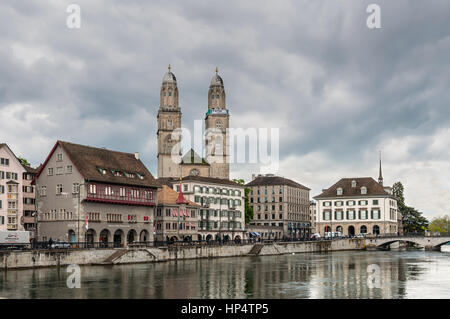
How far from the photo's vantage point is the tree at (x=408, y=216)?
17225cm

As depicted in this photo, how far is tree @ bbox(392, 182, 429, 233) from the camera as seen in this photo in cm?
17225

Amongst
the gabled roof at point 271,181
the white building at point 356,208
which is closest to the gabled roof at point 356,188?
the white building at point 356,208

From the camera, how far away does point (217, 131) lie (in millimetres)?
156125

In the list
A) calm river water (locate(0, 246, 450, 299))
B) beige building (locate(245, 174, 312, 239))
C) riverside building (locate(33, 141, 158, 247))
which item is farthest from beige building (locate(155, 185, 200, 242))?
beige building (locate(245, 174, 312, 239))

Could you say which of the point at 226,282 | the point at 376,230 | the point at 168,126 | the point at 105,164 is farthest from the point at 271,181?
the point at 226,282

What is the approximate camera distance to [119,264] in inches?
2766

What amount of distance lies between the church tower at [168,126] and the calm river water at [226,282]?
79.3m

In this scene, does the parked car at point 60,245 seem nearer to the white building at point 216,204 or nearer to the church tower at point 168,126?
the white building at point 216,204

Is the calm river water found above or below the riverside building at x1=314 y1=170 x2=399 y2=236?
below

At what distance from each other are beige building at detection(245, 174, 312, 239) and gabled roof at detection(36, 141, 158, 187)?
72.3 meters

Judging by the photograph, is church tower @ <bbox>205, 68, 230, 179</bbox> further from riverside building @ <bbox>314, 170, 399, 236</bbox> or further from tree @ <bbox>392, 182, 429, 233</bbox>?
tree @ <bbox>392, 182, 429, 233</bbox>

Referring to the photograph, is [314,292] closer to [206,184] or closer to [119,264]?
[119,264]

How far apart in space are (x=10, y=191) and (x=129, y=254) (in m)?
26.7
